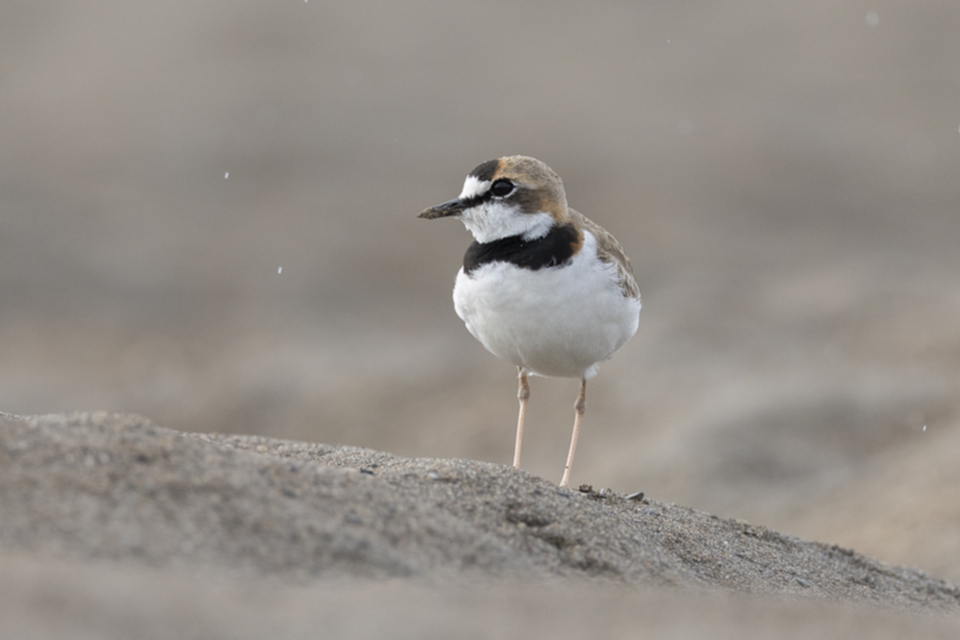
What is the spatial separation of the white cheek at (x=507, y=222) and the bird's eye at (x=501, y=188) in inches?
2.2

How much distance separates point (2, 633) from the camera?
6.63 ft

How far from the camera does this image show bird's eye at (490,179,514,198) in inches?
175

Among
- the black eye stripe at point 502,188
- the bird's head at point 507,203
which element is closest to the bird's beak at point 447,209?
the bird's head at point 507,203

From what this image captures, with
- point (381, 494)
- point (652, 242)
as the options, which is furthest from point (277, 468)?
point (652, 242)

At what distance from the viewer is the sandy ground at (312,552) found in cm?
226

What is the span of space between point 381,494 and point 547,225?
1.68 m

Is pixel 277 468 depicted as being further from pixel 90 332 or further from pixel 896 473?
pixel 90 332

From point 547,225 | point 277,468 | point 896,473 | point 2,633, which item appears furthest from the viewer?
point 896,473

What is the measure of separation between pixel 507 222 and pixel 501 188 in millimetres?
162

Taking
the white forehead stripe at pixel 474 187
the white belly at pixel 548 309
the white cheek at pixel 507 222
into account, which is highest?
the white forehead stripe at pixel 474 187

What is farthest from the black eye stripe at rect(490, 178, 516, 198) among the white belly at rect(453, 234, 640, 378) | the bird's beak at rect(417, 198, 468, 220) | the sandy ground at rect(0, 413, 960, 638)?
the sandy ground at rect(0, 413, 960, 638)

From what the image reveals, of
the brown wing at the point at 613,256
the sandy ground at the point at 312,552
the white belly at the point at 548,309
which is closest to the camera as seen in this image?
the sandy ground at the point at 312,552

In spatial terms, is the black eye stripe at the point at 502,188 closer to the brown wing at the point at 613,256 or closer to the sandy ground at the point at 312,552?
the brown wing at the point at 613,256

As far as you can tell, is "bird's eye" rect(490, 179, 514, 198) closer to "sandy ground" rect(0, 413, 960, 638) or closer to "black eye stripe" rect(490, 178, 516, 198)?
"black eye stripe" rect(490, 178, 516, 198)
